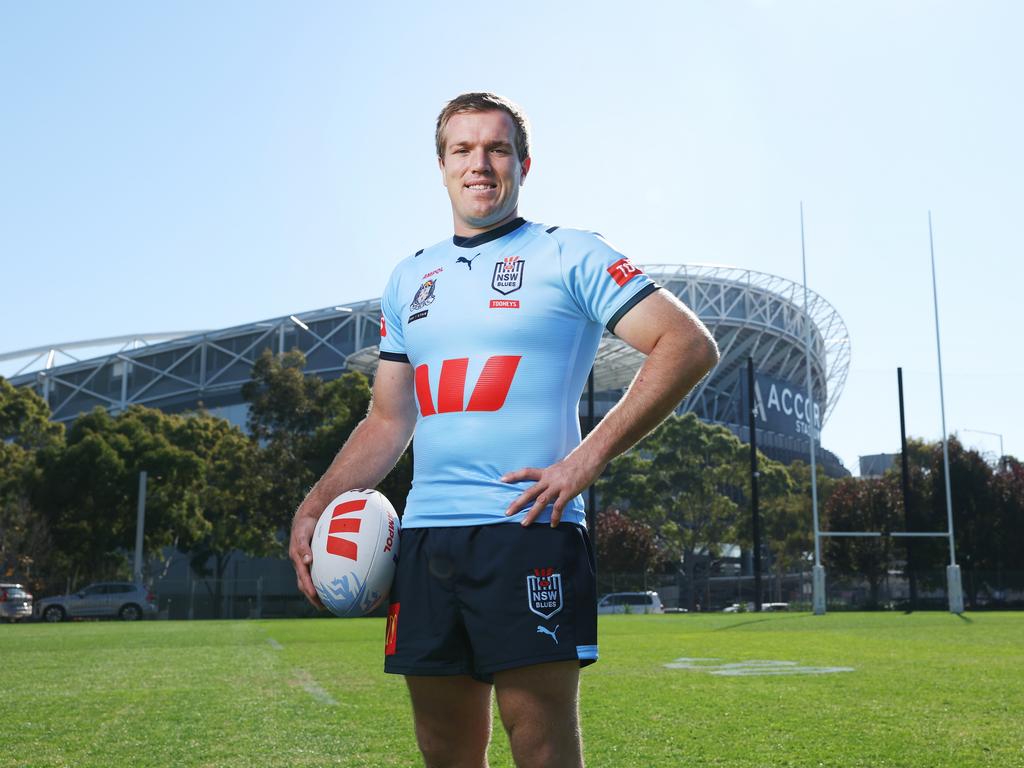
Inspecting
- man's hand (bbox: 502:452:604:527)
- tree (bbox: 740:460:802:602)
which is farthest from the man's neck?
tree (bbox: 740:460:802:602)

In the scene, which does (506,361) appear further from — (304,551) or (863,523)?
(863,523)

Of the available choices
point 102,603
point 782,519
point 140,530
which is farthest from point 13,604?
point 782,519

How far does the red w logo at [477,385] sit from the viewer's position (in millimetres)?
2494

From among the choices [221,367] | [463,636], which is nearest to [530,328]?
[463,636]

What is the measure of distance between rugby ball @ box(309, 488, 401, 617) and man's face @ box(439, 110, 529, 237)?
31.6 inches

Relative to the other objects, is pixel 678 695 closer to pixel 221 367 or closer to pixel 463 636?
pixel 463 636

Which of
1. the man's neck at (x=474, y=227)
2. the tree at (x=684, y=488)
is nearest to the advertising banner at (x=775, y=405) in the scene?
the tree at (x=684, y=488)

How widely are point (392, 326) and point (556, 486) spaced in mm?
860

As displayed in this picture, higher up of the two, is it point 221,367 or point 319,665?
point 221,367

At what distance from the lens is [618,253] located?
2564 mm

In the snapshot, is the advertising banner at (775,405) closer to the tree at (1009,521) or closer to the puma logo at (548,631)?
the tree at (1009,521)

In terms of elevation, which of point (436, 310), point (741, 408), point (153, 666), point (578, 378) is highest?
point (741, 408)

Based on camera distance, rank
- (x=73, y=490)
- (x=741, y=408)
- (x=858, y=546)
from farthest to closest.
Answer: (x=741, y=408) < (x=858, y=546) < (x=73, y=490)

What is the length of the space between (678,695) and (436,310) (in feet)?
19.0
